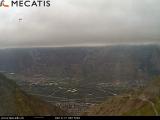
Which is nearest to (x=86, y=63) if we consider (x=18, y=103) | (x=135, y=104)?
(x=135, y=104)

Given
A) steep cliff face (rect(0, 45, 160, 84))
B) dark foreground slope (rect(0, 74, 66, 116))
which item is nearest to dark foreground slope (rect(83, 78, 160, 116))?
Answer: steep cliff face (rect(0, 45, 160, 84))

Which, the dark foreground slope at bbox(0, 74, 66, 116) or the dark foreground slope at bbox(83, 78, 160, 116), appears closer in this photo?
the dark foreground slope at bbox(83, 78, 160, 116)

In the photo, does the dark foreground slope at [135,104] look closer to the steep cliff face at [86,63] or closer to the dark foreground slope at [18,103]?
the steep cliff face at [86,63]

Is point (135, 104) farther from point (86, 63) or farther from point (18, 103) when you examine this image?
point (18, 103)

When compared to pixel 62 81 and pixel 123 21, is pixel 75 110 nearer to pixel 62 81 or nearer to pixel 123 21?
pixel 62 81

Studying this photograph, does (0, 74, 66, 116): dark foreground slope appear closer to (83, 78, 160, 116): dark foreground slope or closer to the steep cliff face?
the steep cliff face

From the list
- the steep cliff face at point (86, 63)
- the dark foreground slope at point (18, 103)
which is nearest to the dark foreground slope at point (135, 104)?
the steep cliff face at point (86, 63)
